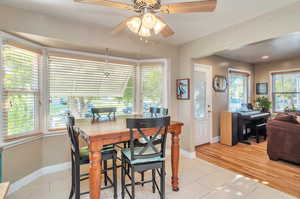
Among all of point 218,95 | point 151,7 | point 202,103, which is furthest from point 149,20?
point 218,95

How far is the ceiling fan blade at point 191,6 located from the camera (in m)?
1.34

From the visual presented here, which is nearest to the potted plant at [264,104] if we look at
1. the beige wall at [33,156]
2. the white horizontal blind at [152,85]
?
the white horizontal blind at [152,85]

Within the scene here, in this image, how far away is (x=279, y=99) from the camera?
5.04 metres

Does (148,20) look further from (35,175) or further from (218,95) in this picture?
(218,95)

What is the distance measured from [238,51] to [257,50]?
1.43 ft

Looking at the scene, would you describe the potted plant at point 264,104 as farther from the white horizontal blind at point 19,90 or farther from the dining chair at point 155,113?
the white horizontal blind at point 19,90

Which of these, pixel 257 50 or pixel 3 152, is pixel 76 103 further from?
pixel 257 50

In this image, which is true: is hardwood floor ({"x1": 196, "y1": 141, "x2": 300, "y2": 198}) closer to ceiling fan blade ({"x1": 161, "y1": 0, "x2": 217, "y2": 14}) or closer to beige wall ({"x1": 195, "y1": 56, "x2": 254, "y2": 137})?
beige wall ({"x1": 195, "y1": 56, "x2": 254, "y2": 137})

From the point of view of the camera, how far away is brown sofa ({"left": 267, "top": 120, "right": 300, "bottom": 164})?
2.90 m

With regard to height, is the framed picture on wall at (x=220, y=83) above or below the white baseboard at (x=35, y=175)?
above

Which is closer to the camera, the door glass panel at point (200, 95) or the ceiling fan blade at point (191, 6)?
the ceiling fan blade at point (191, 6)

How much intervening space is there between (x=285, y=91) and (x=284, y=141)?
8.99 ft

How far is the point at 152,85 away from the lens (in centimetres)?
361

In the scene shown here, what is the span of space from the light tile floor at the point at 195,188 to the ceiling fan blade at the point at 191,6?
2.23 meters
